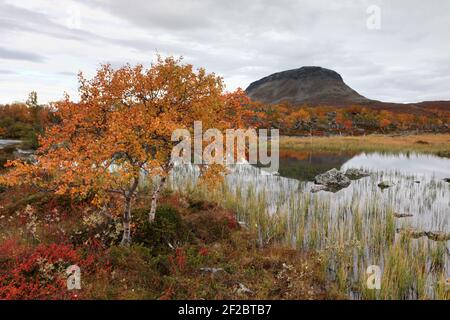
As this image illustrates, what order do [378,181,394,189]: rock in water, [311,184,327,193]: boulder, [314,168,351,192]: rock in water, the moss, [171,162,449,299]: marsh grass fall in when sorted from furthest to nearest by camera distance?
[314,168,351,192]: rock in water → [378,181,394,189]: rock in water → [311,184,327,193]: boulder → the moss → [171,162,449,299]: marsh grass

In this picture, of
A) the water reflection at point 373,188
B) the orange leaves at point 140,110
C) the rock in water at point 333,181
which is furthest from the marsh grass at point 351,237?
the orange leaves at point 140,110

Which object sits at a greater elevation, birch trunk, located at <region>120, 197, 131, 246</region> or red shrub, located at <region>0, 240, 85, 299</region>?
birch trunk, located at <region>120, 197, 131, 246</region>

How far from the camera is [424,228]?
1948cm

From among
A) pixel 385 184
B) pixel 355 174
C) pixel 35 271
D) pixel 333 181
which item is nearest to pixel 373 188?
pixel 385 184

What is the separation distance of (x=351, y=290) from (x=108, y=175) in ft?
36.0

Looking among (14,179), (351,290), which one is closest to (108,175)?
(14,179)

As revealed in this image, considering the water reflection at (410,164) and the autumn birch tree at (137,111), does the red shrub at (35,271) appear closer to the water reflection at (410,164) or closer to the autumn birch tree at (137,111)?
the autumn birch tree at (137,111)

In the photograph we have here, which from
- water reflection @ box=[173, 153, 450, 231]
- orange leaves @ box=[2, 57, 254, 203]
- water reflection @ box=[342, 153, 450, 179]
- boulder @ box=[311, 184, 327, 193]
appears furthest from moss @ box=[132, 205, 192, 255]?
water reflection @ box=[342, 153, 450, 179]

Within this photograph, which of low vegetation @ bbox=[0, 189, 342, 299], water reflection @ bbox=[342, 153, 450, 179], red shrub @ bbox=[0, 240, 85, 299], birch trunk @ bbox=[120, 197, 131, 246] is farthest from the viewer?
water reflection @ bbox=[342, 153, 450, 179]

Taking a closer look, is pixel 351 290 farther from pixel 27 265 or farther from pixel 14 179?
pixel 14 179

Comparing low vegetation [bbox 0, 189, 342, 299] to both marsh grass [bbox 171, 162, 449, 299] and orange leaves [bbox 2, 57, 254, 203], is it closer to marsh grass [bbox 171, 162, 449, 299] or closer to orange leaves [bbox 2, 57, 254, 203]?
marsh grass [bbox 171, 162, 449, 299]

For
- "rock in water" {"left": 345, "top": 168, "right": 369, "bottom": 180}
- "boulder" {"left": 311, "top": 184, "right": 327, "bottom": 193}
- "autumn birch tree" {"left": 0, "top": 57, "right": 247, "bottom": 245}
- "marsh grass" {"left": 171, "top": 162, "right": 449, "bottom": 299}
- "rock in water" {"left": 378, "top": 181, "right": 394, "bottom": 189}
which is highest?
"autumn birch tree" {"left": 0, "top": 57, "right": 247, "bottom": 245}

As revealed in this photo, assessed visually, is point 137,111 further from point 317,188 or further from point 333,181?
point 333,181

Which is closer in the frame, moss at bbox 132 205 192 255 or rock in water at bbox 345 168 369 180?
moss at bbox 132 205 192 255
